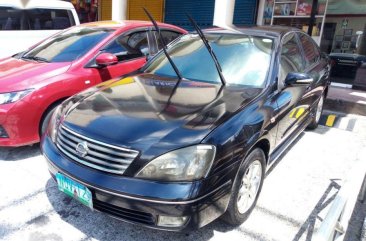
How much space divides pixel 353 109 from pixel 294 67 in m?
2.84

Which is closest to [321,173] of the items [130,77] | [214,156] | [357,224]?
[357,224]

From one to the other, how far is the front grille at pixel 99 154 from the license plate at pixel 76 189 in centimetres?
16

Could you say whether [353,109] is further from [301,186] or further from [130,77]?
[130,77]

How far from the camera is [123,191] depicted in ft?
6.45

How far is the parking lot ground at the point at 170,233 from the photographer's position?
7.93ft

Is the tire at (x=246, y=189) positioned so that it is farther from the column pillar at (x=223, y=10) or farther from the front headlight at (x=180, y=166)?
the column pillar at (x=223, y=10)

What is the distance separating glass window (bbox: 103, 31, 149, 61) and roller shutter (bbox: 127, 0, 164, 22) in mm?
6725

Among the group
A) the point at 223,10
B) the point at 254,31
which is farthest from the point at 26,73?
the point at 223,10

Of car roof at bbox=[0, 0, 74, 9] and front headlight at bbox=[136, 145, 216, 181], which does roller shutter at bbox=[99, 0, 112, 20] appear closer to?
car roof at bbox=[0, 0, 74, 9]

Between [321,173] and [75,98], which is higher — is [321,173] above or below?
below

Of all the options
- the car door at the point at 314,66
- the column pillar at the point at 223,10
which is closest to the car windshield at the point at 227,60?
the car door at the point at 314,66

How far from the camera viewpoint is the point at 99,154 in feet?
6.90

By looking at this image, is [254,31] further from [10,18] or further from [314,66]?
[10,18]

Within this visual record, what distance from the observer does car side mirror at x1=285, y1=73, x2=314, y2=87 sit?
2.85m
